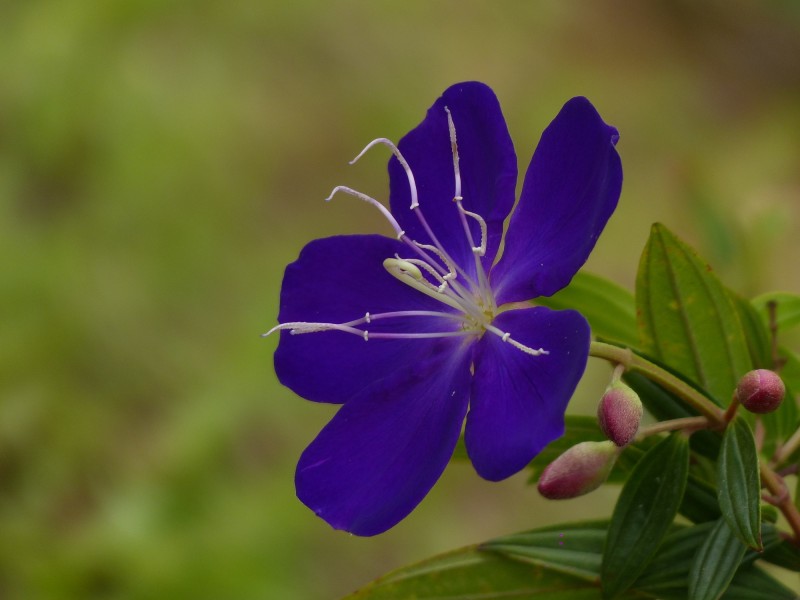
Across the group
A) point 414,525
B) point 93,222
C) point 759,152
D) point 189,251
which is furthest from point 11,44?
point 759,152

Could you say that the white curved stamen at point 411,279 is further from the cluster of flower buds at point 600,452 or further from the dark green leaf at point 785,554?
the dark green leaf at point 785,554

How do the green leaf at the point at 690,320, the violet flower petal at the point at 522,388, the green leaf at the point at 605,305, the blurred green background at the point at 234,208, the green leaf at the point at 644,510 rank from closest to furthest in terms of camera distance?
1. the violet flower petal at the point at 522,388
2. the green leaf at the point at 644,510
3. the green leaf at the point at 690,320
4. the green leaf at the point at 605,305
5. the blurred green background at the point at 234,208

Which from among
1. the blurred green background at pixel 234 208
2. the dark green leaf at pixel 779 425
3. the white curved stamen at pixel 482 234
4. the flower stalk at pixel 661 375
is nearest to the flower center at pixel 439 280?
the white curved stamen at pixel 482 234

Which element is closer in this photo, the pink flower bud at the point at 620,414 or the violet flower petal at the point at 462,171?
the pink flower bud at the point at 620,414

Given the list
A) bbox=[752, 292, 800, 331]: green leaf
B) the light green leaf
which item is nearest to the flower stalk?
the light green leaf

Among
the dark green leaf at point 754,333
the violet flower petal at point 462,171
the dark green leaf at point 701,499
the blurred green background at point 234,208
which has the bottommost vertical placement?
the dark green leaf at point 701,499

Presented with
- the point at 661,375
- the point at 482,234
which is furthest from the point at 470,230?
the point at 661,375

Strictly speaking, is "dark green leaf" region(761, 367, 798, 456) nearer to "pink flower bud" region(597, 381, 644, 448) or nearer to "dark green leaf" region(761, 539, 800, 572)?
"dark green leaf" region(761, 539, 800, 572)
